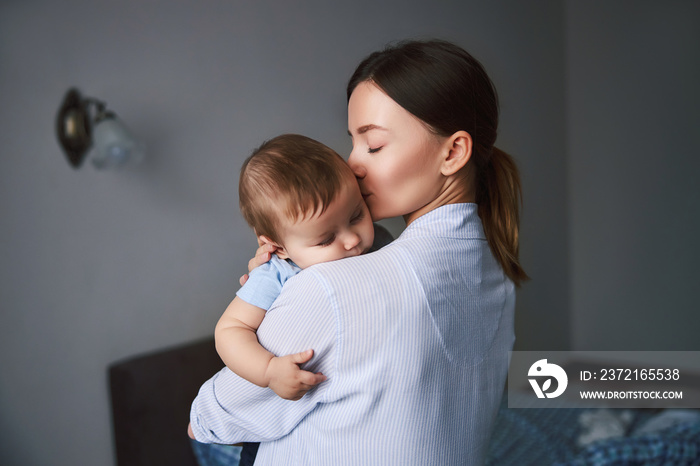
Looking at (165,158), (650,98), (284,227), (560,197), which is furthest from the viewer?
(560,197)

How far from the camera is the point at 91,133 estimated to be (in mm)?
1784

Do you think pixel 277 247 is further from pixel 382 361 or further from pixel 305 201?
pixel 382 361

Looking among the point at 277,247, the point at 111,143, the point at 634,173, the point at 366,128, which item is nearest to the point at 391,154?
the point at 366,128

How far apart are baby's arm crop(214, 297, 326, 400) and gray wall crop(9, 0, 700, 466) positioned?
114 centimetres

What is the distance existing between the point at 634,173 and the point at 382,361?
3.43 metres

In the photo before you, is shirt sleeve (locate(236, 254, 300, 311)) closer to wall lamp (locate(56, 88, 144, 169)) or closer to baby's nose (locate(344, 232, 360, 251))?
baby's nose (locate(344, 232, 360, 251))

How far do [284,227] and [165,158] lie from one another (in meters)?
1.27

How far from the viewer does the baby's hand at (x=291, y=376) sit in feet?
2.45

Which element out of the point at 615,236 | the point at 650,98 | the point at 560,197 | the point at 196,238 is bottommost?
the point at 615,236

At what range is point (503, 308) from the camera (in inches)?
39.4

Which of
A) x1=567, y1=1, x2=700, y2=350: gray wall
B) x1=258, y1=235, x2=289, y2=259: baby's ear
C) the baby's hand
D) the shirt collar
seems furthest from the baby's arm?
x1=567, y1=1, x2=700, y2=350: gray wall

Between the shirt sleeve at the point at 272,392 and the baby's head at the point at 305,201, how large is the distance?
5.7 inches

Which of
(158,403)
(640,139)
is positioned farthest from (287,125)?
(640,139)

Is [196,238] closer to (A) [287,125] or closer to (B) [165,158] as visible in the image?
(B) [165,158]
